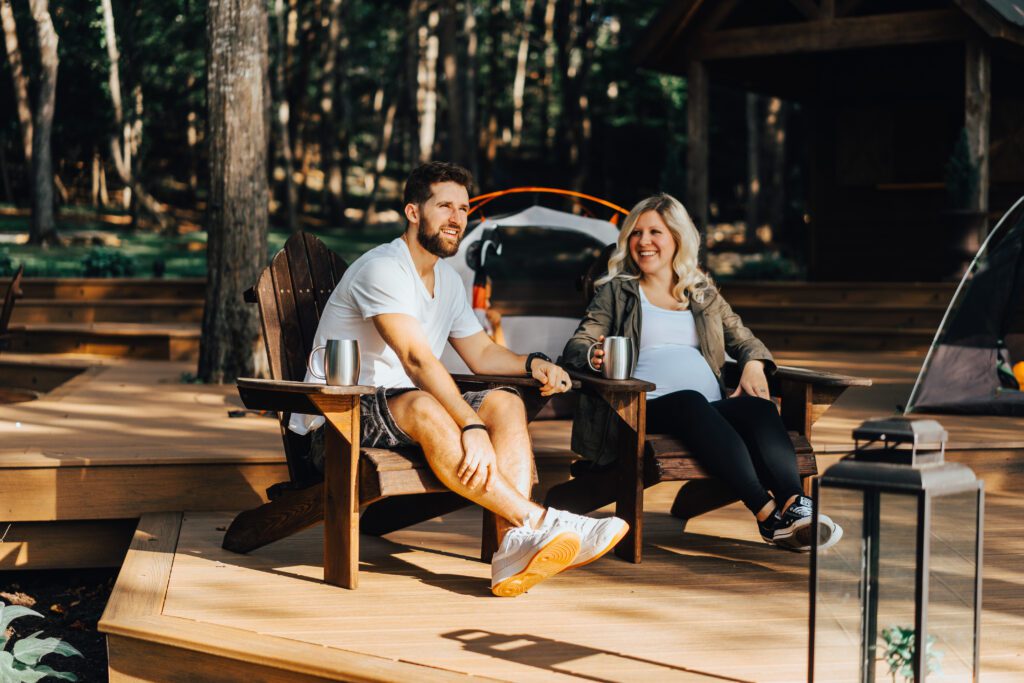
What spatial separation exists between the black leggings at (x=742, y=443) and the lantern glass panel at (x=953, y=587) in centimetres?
128

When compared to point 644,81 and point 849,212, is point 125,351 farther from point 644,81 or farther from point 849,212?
point 644,81

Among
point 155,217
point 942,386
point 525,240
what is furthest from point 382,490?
point 155,217

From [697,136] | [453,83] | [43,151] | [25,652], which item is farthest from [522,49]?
[25,652]

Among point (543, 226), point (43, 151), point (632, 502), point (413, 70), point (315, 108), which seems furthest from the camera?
point (315, 108)

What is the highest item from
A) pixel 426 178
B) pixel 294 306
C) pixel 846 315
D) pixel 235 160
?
pixel 235 160

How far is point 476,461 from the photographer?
318 cm

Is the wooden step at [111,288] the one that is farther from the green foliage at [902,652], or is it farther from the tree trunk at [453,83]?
the green foliage at [902,652]

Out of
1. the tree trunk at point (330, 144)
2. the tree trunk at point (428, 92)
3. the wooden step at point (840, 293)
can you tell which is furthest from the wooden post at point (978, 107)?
the tree trunk at point (330, 144)

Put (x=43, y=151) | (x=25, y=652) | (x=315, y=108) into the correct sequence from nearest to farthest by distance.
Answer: (x=25, y=652)
(x=43, y=151)
(x=315, y=108)

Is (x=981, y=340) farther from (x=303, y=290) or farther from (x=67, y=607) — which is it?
(x=67, y=607)

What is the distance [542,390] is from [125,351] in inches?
252

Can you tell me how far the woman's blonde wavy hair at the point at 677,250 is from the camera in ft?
12.9

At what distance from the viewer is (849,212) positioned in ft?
39.2

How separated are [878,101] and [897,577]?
1005 cm
